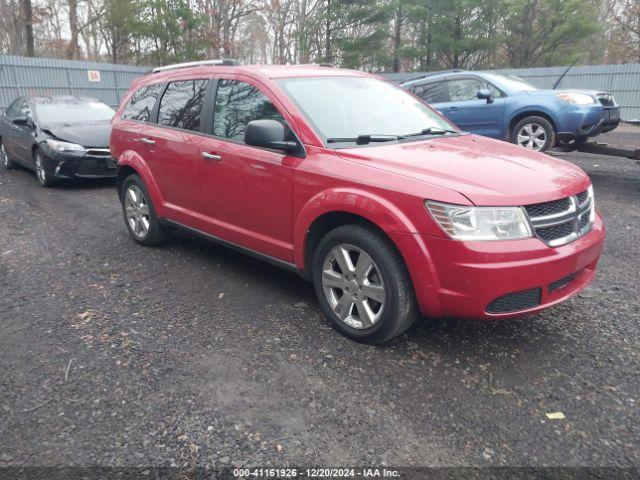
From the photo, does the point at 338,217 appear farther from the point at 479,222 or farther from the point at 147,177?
the point at 147,177

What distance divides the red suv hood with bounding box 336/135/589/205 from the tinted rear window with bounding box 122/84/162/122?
8.87 ft

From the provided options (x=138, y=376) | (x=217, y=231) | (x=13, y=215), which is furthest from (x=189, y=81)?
(x=13, y=215)

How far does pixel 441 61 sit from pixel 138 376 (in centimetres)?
3389

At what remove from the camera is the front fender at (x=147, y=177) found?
199 inches

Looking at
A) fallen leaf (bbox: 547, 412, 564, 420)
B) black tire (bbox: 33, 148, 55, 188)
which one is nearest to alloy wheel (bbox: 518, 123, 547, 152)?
fallen leaf (bbox: 547, 412, 564, 420)

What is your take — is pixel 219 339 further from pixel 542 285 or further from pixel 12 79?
pixel 12 79

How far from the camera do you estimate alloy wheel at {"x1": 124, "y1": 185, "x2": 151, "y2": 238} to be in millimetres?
5391

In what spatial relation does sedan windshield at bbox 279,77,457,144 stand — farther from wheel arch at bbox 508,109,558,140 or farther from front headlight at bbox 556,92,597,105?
front headlight at bbox 556,92,597,105

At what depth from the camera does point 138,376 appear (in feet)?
A: 9.95

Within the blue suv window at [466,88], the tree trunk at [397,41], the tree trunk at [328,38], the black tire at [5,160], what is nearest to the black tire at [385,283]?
the blue suv window at [466,88]

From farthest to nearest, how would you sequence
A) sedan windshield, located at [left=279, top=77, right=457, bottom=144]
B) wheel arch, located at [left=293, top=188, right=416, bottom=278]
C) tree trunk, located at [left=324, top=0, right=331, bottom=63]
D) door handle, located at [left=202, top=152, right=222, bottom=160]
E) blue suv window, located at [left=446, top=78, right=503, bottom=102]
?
tree trunk, located at [left=324, top=0, right=331, bottom=63], blue suv window, located at [left=446, top=78, right=503, bottom=102], door handle, located at [left=202, top=152, right=222, bottom=160], sedan windshield, located at [left=279, top=77, right=457, bottom=144], wheel arch, located at [left=293, top=188, right=416, bottom=278]

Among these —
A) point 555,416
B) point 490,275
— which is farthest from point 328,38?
point 555,416

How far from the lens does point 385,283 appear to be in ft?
10.3

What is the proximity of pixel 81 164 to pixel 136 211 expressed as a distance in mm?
3711
